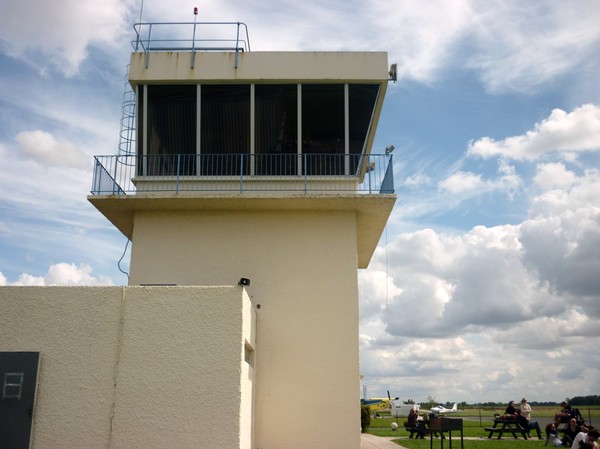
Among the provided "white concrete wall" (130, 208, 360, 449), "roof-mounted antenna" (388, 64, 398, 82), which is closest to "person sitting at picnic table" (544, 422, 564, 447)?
"white concrete wall" (130, 208, 360, 449)

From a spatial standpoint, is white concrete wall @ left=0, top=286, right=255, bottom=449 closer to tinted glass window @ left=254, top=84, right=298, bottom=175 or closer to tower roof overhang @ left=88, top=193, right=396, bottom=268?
tower roof overhang @ left=88, top=193, right=396, bottom=268

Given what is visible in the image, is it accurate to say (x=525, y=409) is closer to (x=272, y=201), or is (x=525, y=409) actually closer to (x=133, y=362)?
(x=272, y=201)

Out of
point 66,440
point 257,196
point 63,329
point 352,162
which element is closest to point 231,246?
point 257,196

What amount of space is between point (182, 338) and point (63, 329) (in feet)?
6.90

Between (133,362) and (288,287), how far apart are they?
4.45 meters

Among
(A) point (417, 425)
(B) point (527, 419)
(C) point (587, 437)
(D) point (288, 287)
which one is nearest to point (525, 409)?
(B) point (527, 419)

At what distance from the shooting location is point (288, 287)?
14.8 metres

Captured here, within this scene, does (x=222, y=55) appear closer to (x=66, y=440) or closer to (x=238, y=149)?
(x=238, y=149)

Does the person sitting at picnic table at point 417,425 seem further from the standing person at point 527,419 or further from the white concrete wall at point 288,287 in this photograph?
the white concrete wall at point 288,287

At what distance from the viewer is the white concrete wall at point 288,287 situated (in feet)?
45.9

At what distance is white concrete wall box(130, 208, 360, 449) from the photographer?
14000mm

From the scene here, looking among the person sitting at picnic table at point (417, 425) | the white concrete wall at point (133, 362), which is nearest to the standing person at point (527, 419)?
the person sitting at picnic table at point (417, 425)

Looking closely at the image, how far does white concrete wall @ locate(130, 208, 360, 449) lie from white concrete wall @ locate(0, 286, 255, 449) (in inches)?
105

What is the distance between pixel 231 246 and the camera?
15.0 m
